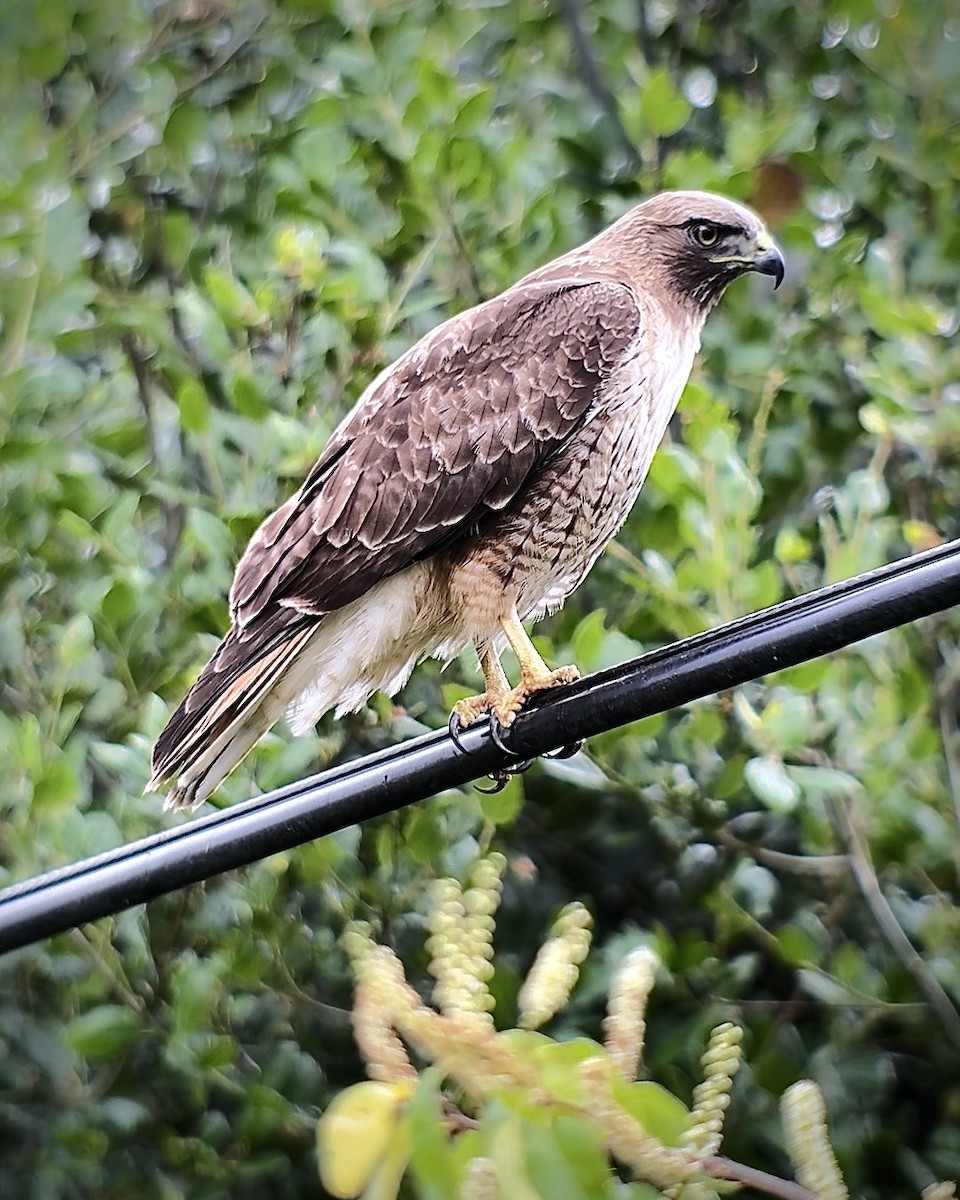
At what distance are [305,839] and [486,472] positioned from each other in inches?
29.6

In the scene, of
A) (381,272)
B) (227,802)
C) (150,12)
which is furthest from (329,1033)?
(150,12)

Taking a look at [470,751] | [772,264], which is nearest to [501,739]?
[470,751]

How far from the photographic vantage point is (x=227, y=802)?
2262mm

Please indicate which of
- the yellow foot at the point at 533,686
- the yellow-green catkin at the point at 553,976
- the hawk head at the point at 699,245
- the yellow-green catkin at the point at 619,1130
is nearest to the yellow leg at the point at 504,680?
the yellow foot at the point at 533,686

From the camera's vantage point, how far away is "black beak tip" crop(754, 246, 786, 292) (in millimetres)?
2260

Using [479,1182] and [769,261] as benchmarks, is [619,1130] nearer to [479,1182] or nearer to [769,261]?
[479,1182]

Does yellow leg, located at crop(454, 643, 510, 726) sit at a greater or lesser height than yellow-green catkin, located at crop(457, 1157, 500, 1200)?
lesser

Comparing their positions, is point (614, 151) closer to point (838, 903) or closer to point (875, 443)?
point (875, 443)

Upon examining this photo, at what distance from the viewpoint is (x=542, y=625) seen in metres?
2.70

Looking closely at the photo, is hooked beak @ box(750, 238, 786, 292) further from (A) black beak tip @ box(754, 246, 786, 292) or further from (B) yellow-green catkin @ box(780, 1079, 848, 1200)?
(B) yellow-green catkin @ box(780, 1079, 848, 1200)

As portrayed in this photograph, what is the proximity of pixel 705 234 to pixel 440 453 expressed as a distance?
0.58 meters

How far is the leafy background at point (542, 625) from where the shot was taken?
2.24 m

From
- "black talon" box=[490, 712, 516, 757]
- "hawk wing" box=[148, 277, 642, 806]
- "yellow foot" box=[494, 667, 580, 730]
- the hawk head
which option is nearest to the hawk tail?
"hawk wing" box=[148, 277, 642, 806]

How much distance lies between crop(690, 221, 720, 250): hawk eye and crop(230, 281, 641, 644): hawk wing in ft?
0.78
